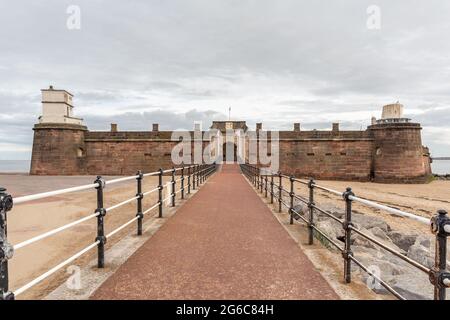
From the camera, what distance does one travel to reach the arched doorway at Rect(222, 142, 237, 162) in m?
36.0

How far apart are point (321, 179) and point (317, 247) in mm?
27044

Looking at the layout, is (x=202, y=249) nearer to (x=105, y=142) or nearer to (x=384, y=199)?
(x=384, y=199)

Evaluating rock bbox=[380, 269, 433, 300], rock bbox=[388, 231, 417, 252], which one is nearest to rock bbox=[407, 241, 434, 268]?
rock bbox=[388, 231, 417, 252]

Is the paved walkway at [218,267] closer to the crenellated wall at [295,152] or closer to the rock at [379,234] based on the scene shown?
the rock at [379,234]

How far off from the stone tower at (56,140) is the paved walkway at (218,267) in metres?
27.2

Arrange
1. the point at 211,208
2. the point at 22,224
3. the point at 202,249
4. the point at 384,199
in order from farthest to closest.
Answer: the point at 384,199 → the point at 22,224 → the point at 211,208 → the point at 202,249

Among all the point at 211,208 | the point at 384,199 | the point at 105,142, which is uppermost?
the point at 105,142

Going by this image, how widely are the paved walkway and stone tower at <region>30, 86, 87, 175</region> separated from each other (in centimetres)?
2716

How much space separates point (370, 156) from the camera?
30.6 metres

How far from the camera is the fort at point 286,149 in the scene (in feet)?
96.0

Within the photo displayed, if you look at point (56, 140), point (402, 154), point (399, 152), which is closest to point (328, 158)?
point (399, 152)

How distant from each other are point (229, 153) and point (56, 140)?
1675 centimetres

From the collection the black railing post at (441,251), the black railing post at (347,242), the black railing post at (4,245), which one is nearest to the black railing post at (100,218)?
the black railing post at (4,245)
